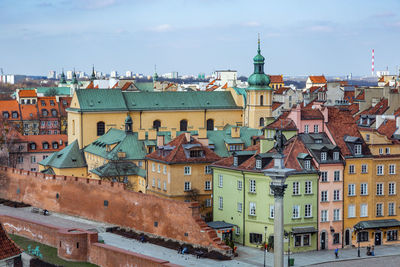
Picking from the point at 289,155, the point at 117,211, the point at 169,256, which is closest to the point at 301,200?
the point at 289,155

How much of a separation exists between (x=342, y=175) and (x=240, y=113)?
1555 inches

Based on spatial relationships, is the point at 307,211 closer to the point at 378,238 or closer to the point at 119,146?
the point at 378,238

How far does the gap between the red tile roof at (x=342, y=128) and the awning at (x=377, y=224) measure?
17.3ft

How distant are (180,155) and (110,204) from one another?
722 cm

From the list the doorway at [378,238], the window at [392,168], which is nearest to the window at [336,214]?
the doorway at [378,238]

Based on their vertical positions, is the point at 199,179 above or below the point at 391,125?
below

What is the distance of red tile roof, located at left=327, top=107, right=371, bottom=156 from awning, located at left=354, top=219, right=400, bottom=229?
5269 mm

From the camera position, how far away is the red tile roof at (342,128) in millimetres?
59875

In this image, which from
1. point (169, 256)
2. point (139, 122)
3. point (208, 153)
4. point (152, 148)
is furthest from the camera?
point (139, 122)

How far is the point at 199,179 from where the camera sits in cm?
6562

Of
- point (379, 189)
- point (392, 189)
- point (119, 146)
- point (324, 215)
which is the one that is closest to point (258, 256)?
point (324, 215)

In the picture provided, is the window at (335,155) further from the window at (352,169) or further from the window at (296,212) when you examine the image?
the window at (296,212)

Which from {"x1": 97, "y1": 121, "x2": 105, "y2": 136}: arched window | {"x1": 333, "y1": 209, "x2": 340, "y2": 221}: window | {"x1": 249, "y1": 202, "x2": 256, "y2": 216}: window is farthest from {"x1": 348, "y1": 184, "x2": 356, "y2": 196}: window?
{"x1": 97, "y1": 121, "x2": 105, "y2": 136}: arched window

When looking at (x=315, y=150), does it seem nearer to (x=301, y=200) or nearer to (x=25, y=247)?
(x=301, y=200)
